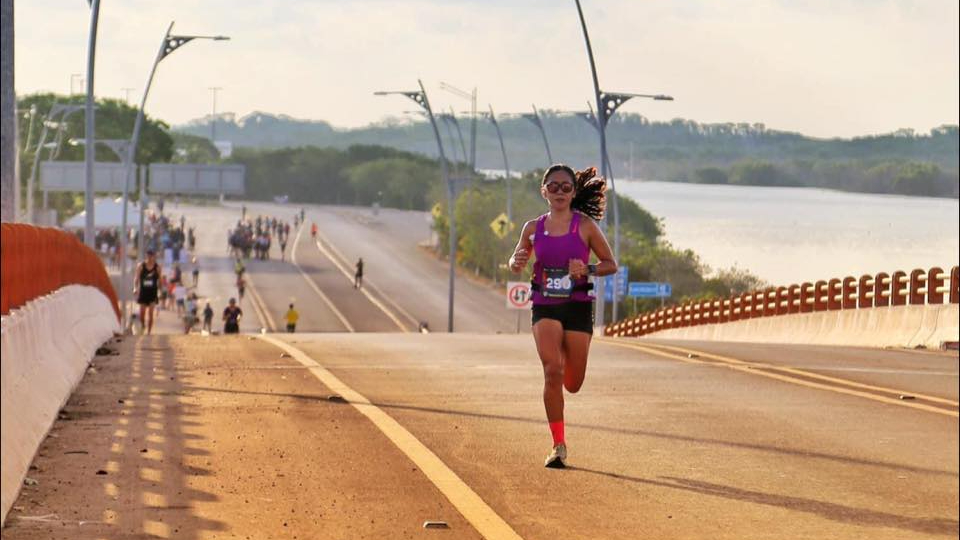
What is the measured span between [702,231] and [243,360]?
1459 cm

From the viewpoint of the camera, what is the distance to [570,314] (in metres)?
7.42

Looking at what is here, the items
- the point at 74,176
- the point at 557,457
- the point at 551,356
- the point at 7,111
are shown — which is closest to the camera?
the point at 551,356

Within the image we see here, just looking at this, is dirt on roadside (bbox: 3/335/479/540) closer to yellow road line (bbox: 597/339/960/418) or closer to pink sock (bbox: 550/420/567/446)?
pink sock (bbox: 550/420/567/446)

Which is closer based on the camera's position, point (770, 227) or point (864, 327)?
point (770, 227)

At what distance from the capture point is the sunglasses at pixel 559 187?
23.0 ft

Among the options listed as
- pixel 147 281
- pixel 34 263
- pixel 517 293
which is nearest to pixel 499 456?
pixel 517 293

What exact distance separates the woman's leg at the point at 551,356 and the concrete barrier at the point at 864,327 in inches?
1350

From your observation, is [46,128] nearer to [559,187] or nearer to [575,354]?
[575,354]

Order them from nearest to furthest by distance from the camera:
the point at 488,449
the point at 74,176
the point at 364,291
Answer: the point at 488,449, the point at 364,291, the point at 74,176

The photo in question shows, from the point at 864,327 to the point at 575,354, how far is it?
131 feet

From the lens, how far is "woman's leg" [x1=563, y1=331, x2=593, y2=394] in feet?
24.1

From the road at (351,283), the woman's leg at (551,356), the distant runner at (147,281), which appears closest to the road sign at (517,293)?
the woman's leg at (551,356)

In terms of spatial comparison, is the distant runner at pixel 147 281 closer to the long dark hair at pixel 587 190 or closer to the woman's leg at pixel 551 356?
the woman's leg at pixel 551 356

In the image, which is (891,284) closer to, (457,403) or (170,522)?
(457,403)
